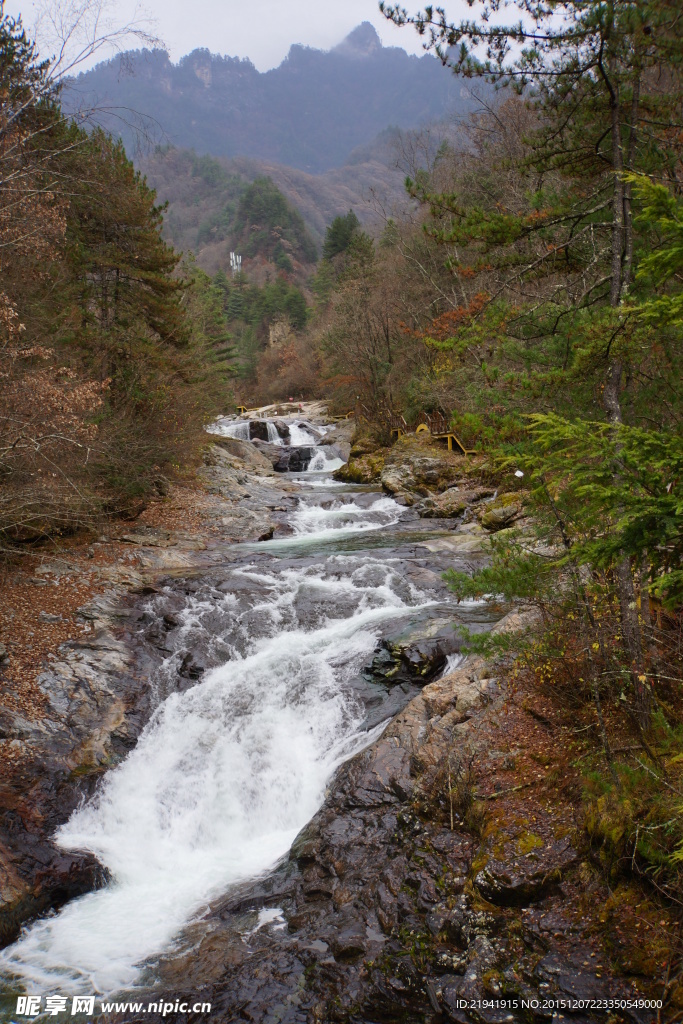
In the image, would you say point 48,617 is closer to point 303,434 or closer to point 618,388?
point 618,388

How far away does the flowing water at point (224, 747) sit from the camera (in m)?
5.46

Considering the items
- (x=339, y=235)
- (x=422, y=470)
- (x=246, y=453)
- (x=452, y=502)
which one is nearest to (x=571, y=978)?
(x=452, y=502)

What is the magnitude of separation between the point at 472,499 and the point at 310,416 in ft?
73.5

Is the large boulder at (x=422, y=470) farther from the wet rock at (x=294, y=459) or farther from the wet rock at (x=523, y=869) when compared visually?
the wet rock at (x=523, y=869)

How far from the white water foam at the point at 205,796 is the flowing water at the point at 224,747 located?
0.6 inches

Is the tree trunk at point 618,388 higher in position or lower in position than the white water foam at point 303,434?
lower

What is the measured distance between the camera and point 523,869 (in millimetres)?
4344

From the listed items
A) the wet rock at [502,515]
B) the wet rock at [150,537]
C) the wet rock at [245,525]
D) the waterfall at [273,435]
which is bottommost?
the wet rock at [502,515]

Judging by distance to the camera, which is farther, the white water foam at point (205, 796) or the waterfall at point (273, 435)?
the waterfall at point (273, 435)

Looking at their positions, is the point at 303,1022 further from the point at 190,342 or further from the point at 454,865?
the point at 190,342

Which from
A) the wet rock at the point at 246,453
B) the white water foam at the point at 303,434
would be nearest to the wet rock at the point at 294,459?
the wet rock at the point at 246,453

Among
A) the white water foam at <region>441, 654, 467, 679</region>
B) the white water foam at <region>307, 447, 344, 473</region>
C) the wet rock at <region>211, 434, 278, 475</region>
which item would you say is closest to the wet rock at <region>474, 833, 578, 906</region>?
the white water foam at <region>441, 654, 467, 679</region>

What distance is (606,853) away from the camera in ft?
13.5

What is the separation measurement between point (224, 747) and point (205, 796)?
24.4 inches
